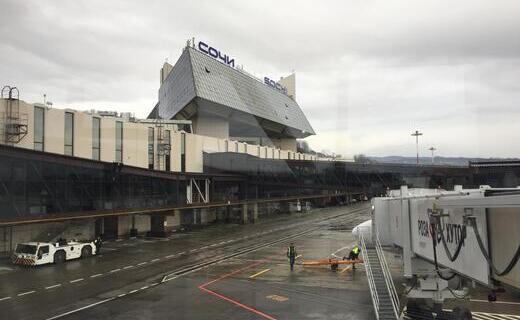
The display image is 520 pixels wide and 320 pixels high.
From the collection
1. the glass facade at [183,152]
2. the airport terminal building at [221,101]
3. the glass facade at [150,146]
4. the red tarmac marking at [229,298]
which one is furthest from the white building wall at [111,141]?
the red tarmac marking at [229,298]

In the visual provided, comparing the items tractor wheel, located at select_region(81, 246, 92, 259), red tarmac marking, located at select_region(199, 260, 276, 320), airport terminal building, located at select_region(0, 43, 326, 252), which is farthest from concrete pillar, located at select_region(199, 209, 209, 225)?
red tarmac marking, located at select_region(199, 260, 276, 320)

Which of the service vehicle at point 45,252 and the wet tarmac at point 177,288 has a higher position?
the service vehicle at point 45,252

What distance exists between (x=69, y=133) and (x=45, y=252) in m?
17.5

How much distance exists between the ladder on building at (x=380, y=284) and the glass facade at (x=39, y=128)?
35057mm

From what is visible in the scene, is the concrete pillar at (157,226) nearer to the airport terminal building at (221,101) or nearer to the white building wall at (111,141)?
the white building wall at (111,141)

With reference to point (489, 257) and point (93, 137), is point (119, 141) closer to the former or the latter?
point (93, 137)

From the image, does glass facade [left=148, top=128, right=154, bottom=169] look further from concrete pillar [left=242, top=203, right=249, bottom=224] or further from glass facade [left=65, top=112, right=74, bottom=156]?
concrete pillar [left=242, top=203, right=249, bottom=224]

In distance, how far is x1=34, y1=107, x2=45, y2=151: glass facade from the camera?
46.2m

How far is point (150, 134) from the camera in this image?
64688 mm

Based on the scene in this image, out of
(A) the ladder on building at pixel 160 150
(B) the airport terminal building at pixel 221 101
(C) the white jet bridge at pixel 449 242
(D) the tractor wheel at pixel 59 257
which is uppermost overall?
(B) the airport terminal building at pixel 221 101

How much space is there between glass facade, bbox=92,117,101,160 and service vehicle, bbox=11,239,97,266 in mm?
16131

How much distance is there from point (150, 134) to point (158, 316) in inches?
1833

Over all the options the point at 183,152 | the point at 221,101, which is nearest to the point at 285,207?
the point at 221,101

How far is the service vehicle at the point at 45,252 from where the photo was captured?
116 ft
